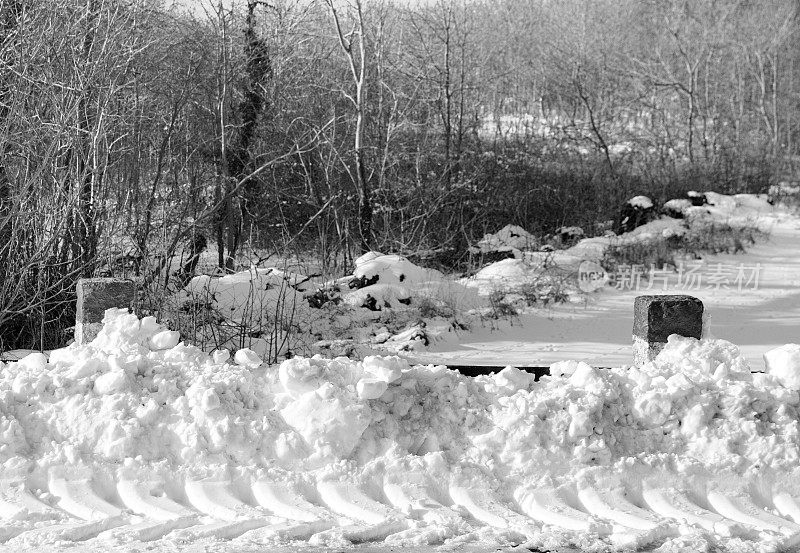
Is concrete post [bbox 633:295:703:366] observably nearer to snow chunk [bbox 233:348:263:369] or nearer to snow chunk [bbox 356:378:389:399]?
snow chunk [bbox 356:378:389:399]

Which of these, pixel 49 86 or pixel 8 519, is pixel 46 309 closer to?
pixel 49 86

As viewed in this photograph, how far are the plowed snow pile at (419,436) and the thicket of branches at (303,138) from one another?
8.18 feet

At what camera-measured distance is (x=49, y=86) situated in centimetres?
748

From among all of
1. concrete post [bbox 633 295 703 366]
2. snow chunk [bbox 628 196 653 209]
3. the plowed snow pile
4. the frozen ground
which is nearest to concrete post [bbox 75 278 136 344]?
the plowed snow pile

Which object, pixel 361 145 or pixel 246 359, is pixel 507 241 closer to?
pixel 361 145

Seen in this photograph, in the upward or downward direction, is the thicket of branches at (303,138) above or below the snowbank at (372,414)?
above

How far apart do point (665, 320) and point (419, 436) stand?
5.48 feet

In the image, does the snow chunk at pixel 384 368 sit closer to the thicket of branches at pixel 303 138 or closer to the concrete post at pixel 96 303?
the concrete post at pixel 96 303

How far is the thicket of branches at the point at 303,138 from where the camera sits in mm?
7422

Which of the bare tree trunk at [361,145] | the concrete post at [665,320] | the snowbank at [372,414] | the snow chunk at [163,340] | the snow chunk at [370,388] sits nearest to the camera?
the snowbank at [372,414]

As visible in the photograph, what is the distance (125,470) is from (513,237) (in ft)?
34.1

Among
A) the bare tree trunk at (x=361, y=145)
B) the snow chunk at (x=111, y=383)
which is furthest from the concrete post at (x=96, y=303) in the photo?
the bare tree trunk at (x=361, y=145)

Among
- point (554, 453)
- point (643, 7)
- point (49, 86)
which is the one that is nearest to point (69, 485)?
point (554, 453)

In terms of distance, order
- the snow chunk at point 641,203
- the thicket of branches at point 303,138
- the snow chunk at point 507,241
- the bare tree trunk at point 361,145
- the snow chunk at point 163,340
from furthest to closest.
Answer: the snow chunk at point 641,203 < the snow chunk at point 507,241 < the bare tree trunk at point 361,145 < the thicket of branches at point 303,138 < the snow chunk at point 163,340
